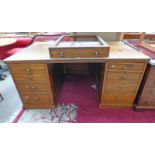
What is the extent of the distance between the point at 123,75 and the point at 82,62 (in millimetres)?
480

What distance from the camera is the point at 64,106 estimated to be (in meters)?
1.59

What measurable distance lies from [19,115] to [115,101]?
48.6 inches

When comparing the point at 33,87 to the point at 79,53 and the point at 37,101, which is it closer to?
the point at 37,101

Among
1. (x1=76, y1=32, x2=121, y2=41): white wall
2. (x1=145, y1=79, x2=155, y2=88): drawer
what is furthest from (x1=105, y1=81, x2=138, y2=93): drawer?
(x1=76, y1=32, x2=121, y2=41): white wall

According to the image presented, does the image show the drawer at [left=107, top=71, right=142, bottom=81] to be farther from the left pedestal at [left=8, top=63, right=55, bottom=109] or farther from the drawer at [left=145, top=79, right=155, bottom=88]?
the left pedestal at [left=8, top=63, right=55, bottom=109]

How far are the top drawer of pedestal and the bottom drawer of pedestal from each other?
32.7 inches

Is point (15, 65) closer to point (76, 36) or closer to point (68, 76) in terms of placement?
point (76, 36)

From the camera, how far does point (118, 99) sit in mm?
1450

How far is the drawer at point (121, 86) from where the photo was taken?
131 centimetres

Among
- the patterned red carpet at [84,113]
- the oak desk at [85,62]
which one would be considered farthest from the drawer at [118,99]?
the patterned red carpet at [84,113]

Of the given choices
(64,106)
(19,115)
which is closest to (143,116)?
(64,106)

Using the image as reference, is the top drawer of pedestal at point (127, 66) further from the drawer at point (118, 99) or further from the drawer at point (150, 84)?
the drawer at point (118, 99)
